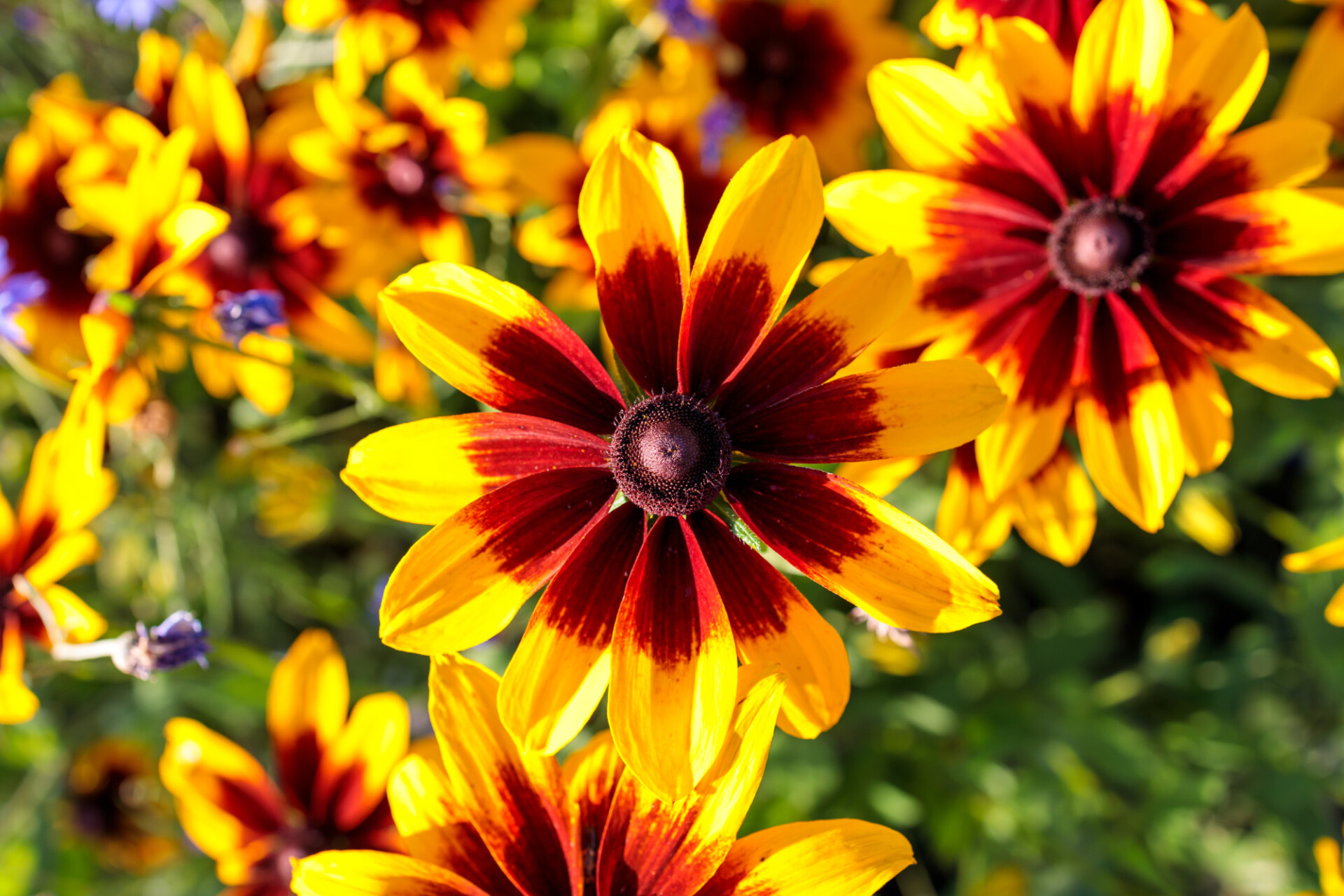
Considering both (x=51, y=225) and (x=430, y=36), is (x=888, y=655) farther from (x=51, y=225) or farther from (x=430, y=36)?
(x=51, y=225)

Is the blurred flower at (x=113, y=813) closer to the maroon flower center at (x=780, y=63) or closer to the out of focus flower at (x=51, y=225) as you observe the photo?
the out of focus flower at (x=51, y=225)

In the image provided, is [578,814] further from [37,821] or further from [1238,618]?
[1238,618]

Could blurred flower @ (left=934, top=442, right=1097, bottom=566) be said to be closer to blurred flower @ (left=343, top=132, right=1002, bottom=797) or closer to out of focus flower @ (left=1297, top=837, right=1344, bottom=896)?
blurred flower @ (left=343, top=132, right=1002, bottom=797)

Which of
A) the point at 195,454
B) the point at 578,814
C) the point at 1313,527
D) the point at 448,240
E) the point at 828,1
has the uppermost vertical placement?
the point at 828,1

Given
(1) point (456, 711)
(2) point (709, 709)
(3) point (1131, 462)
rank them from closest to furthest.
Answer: (2) point (709, 709), (1) point (456, 711), (3) point (1131, 462)

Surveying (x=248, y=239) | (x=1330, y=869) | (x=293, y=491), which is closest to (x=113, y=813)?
(x=293, y=491)

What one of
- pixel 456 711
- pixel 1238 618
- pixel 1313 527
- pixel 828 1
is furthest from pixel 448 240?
pixel 1238 618
